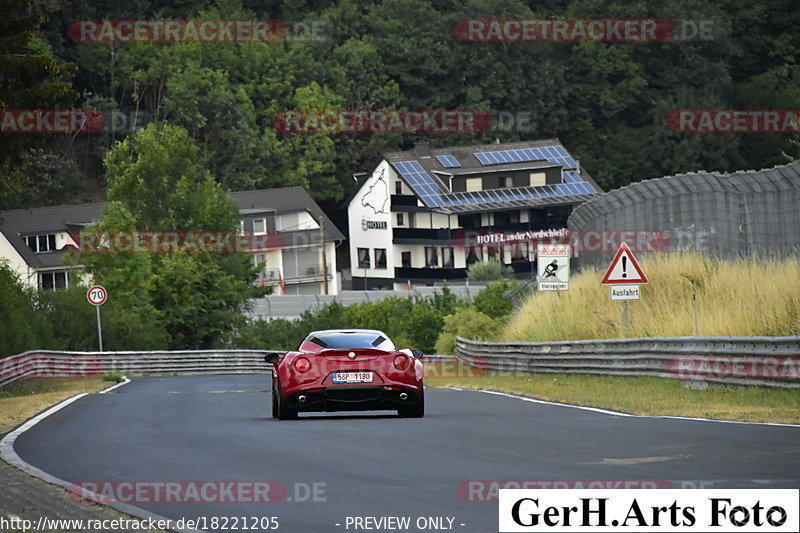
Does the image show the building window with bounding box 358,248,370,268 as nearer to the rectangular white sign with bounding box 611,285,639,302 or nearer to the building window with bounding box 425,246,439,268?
the building window with bounding box 425,246,439,268

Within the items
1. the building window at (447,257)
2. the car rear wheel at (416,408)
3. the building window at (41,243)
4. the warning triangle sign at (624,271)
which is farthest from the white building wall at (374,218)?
the car rear wheel at (416,408)

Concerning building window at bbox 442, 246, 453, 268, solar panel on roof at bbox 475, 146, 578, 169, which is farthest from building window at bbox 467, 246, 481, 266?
solar panel on roof at bbox 475, 146, 578, 169

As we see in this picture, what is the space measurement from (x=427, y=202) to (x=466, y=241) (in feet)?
12.7

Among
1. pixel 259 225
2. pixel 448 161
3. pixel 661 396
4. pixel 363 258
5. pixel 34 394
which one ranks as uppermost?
pixel 448 161

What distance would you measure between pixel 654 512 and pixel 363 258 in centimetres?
10127

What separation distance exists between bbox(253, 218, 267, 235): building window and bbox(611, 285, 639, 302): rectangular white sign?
255ft

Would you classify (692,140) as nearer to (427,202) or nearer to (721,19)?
(721,19)

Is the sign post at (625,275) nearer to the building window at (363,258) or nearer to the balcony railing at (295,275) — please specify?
the balcony railing at (295,275)

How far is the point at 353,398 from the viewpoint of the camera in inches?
702

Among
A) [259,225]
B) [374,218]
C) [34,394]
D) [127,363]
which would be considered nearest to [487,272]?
[374,218]

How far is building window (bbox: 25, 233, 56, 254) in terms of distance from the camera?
9312cm

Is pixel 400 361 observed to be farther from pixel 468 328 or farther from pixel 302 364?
pixel 468 328

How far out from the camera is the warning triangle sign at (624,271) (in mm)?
25438

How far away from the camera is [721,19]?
400 feet
